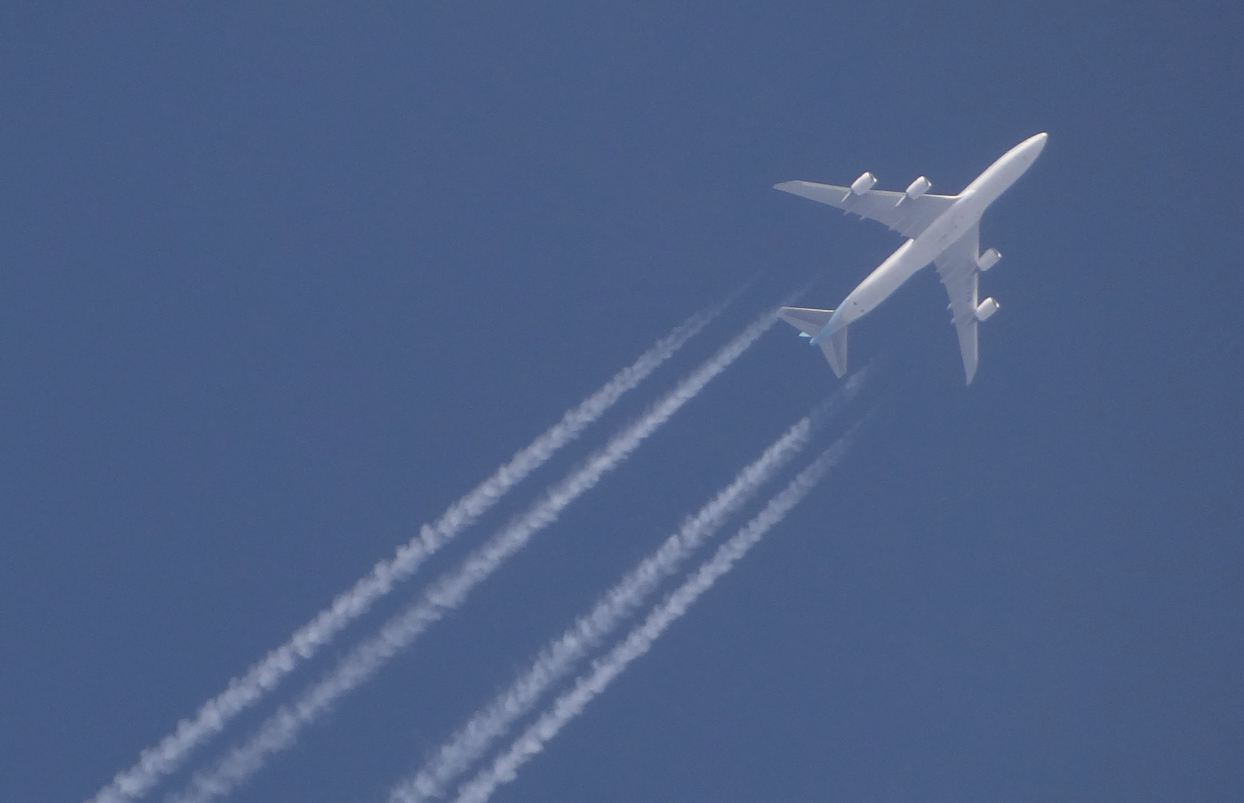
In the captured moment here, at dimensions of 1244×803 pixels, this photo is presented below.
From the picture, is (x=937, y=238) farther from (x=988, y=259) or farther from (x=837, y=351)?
(x=837, y=351)

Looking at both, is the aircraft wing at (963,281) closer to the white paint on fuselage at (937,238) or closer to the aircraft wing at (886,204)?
the white paint on fuselage at (937,238)

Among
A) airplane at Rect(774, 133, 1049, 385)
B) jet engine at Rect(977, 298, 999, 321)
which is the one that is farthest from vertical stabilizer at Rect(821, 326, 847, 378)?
jet engine at Rect(977, 298, 999, 321)

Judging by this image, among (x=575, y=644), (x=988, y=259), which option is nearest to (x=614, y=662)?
(x=575, y=644)

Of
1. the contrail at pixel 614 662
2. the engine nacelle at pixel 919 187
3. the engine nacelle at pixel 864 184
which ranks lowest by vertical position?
the contrail at pixel 614 662

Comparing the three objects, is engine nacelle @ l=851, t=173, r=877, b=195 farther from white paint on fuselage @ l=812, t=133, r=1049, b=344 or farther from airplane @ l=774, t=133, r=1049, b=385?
white paint on fuselage @ l=812, t=133, r=1049, b=344

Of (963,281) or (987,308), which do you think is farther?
(963,281)

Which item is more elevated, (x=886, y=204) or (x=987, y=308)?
(x=886, y=204)

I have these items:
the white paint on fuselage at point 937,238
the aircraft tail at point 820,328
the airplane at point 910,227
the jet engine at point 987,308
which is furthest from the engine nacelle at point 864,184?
the jet engine at point 987,308
